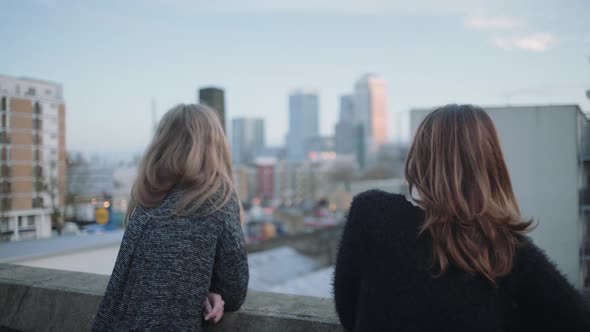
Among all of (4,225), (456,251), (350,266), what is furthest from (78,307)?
(4,225)

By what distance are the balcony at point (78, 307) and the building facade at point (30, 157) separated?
3.72 m

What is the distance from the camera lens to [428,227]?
1.36 m

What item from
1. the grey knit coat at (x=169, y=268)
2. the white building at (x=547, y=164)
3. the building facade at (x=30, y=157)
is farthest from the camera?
the white building at (x=547, y=164)

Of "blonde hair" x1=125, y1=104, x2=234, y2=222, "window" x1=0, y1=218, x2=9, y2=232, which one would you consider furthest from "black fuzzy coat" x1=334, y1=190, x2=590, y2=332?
"window" x1=0, y1=218, x2=9, y2=232

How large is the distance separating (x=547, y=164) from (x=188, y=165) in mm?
21862

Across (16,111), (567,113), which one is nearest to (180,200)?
(16,111)

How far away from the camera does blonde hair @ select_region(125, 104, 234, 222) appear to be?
1741 mm

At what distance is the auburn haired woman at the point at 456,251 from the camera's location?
130 cm

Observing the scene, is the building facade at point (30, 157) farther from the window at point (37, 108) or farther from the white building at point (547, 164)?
the white building at point (547, 164)

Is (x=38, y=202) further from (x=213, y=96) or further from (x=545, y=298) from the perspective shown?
(x=545, y=298)

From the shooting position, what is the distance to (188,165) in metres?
1.76

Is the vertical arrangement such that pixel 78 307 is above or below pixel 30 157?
below

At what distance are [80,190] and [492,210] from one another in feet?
29.8

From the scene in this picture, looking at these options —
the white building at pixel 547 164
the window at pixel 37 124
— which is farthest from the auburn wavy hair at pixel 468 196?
the white building at pixel 547 164
